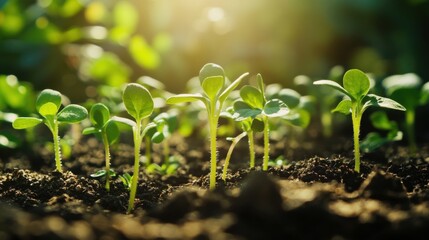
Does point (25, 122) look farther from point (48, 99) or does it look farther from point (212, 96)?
point (212, 96)

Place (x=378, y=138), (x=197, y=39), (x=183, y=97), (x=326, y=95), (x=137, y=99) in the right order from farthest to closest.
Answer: (x=197, y=39) → (x=326, y=95) → (x=378, y=138) → (x=137, y=99) → (x=183, y=97)

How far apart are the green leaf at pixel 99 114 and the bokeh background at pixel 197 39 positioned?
68.0 inches

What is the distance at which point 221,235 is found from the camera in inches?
50.0

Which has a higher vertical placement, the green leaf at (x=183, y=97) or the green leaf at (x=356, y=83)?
the green leaf at (x=356, y=83)

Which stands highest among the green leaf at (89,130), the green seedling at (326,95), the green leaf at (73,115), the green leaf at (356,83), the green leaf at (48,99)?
the green seedling at (326,95)

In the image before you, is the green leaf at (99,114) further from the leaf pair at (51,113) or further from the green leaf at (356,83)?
the green leaf at (356,83)

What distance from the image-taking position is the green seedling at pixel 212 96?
172cm

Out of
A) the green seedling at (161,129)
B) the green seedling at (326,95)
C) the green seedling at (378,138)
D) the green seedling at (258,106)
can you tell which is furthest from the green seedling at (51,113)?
the green seedling at (326,95)

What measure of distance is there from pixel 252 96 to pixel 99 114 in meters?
0.54

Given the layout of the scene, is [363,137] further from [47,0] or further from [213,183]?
[47,0]

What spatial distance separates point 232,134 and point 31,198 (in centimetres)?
131

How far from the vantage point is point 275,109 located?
179 cm

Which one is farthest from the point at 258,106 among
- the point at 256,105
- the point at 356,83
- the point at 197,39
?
the point at 197,39

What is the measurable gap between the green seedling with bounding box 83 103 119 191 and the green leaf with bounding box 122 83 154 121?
0.20 metres
